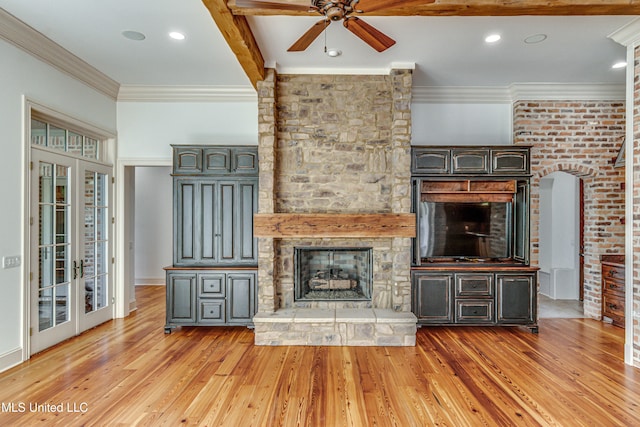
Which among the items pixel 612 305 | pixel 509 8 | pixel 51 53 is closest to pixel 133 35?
pixel 51 53

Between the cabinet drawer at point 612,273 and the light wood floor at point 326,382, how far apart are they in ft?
2.55

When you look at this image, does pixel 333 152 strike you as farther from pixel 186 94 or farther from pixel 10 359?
pixel 10 359

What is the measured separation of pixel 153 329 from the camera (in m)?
4.34

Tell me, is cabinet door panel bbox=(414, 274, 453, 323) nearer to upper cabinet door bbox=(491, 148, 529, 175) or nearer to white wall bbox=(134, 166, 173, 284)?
upper cabinet door bbox=(491, 148, 529, 175)

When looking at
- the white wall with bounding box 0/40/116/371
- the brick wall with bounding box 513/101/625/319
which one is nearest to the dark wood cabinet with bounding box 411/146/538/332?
the brick wall with bounding box 513/101/625/319

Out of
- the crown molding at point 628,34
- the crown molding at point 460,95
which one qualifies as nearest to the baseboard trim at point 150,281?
the crown molding at point 460,95

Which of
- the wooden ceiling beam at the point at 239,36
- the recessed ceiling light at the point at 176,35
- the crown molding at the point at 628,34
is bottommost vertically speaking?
the wooden ceiling beam at the point at 239,36

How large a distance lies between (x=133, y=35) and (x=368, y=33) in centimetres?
250

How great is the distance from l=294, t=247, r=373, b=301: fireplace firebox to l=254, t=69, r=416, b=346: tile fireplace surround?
0.14 metres

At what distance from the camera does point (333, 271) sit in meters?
4.41

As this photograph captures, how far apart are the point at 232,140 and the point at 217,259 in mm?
1700

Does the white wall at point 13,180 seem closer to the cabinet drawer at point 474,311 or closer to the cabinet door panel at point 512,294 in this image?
the cabinet drawer at point 474,311

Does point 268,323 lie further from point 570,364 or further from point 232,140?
point 570,364

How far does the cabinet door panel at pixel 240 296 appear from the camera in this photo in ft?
14.0
